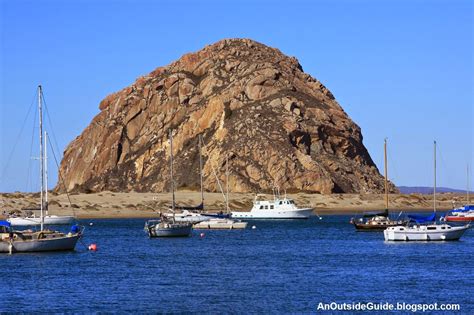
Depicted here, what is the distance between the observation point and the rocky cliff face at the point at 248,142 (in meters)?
173

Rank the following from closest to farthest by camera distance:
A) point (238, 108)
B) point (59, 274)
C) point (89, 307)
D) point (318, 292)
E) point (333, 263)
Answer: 1. point (89, 307)
2. point (318, 292)
3. point (59, 274)
4. point (333, 263)
5. point (238, 108)

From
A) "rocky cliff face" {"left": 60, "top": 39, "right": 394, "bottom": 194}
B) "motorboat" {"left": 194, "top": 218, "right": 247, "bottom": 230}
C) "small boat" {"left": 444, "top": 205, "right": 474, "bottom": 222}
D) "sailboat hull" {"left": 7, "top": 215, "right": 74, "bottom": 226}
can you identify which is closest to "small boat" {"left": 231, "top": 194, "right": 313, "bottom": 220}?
"rocky cliff face" {"left": 60, "top": 39, "right": 394, "bottom": 194}

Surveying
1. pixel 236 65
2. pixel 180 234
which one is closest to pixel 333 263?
pixel 180 234

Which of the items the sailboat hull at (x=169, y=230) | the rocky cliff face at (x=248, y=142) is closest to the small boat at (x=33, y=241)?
the sailboat hull at (x=169, y=230)

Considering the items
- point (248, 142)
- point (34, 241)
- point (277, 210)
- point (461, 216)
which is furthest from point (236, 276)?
point (248, 142)

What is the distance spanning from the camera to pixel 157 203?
162 metres

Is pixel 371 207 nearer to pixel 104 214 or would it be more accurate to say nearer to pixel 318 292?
pixel 104 214

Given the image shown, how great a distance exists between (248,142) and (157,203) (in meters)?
23.2

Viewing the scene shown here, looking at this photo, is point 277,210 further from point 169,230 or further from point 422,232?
point 422,232

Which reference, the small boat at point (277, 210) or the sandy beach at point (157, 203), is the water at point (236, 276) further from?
the sandy beach at point (157, 203)

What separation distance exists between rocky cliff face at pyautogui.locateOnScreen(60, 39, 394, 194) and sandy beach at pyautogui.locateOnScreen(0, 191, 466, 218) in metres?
4.85

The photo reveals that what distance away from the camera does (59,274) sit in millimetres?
62844

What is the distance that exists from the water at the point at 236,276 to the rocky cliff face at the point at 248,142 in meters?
77.4

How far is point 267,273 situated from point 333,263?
839cm
